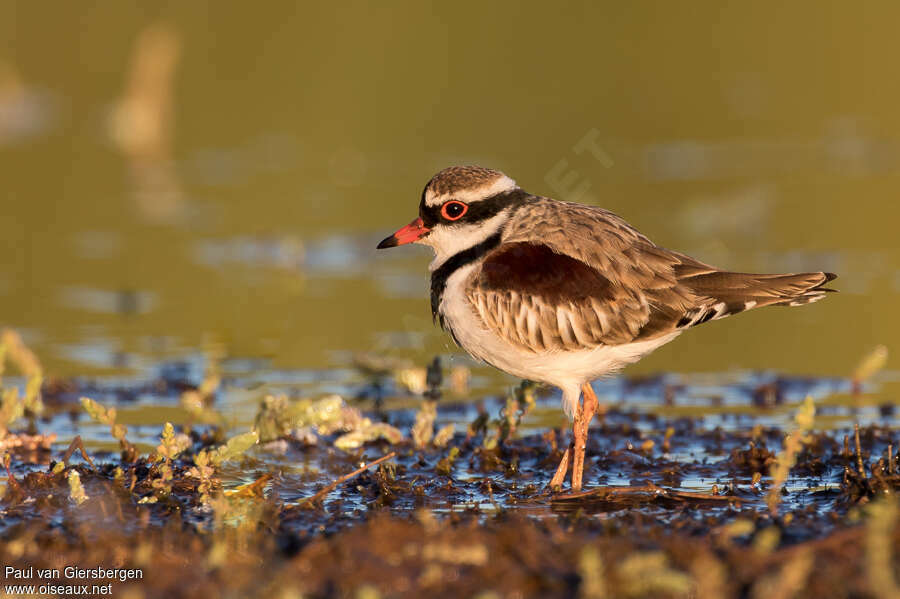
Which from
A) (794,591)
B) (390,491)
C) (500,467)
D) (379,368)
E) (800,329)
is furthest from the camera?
(800,329)

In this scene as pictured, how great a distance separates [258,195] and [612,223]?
42.0 ft

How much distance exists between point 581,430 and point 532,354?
0.73 metres

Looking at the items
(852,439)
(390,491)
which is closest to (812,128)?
(852,439)

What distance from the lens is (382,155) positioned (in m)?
23.6

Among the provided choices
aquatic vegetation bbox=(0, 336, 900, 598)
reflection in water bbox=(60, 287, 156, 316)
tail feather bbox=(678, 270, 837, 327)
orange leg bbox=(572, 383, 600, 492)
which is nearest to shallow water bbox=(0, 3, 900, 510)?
reflection in water bbox=(60, 287, 156, 316)

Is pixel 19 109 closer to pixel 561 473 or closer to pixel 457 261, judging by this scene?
pixel 457 261

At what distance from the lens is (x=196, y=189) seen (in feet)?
70.1

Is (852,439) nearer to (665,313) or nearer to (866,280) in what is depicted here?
(665,313)

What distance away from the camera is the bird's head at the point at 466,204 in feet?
29.6

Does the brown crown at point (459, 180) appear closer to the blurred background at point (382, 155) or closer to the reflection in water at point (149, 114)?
the blurred background at point (382, 155)

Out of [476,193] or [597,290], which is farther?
[476,193]

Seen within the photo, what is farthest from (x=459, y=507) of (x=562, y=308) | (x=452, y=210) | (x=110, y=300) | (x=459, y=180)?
(x=110, y=300)

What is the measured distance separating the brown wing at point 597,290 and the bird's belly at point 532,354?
56mm

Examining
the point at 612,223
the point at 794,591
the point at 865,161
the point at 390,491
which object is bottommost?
the point at 794,591
